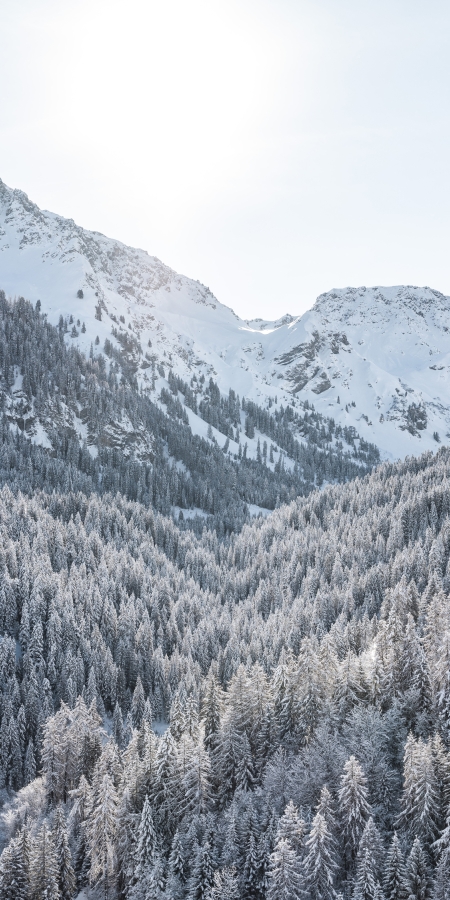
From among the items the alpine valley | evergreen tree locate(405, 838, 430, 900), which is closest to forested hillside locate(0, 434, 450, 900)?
evergreen tree locate(405, 838, 430, 900)

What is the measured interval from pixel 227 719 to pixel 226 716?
48 centimetres

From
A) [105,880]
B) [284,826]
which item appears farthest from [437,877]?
[105,880]

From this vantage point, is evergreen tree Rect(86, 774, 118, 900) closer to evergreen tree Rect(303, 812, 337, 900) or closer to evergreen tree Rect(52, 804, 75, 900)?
evergreen tree Rect(52, 804, 75, 900)

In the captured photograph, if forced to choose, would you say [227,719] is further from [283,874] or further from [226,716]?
[283,874]

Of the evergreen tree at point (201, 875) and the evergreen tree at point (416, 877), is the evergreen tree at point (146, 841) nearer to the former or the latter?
the evergreen tree at point (201, 875)

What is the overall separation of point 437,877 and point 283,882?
9.55 metres

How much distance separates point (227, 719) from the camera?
48.2 meters

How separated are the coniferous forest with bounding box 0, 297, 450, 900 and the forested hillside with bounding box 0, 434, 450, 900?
24cm

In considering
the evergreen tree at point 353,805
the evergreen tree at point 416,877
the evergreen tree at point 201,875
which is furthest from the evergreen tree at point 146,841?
the evergreen tree at point 416,877

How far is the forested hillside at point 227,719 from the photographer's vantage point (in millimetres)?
35375

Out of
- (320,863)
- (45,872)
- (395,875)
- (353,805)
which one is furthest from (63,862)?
(395,875)

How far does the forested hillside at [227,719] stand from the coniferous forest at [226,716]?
9.4 inches

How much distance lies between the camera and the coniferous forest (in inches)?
1395

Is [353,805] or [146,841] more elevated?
[353,805]
